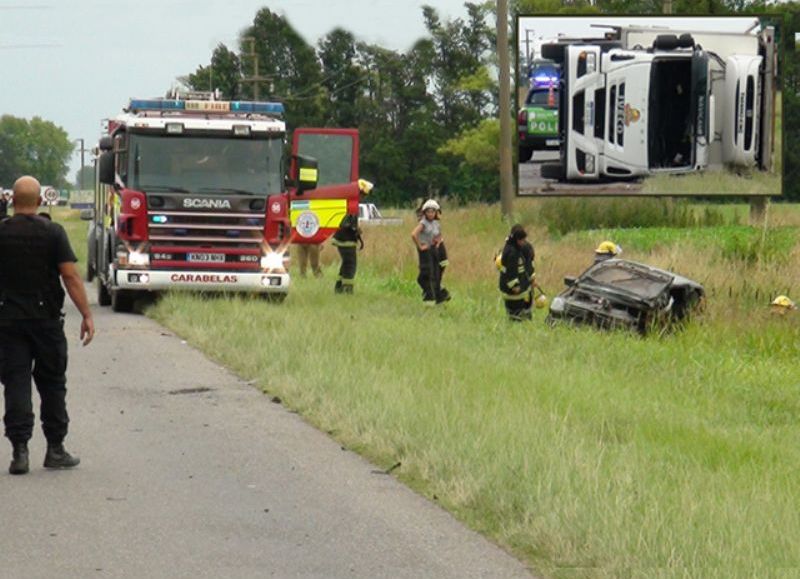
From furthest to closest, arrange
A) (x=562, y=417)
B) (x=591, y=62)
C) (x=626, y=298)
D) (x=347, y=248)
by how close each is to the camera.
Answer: (x=591, y=62), (x=347, y=248), (x=626, y=298), (x=562, y=417)

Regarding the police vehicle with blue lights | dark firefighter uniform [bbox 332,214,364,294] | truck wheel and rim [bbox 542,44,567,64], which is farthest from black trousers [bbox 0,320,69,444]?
truck wheel and rim [bbox 542,44,567,64]

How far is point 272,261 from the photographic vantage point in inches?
954

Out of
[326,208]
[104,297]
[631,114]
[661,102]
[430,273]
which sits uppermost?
[661,102]

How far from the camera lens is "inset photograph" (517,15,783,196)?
3953 cm

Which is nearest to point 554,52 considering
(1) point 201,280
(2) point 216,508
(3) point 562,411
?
(1) point 201,280

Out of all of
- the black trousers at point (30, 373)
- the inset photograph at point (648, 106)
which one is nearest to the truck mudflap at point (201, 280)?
the black trousers at point (30, 373)

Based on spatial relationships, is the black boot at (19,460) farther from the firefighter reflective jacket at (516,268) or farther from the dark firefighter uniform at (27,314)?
the firefighter reflective jacket at (516,268)

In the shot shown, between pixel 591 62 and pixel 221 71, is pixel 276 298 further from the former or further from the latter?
pixel 221 71

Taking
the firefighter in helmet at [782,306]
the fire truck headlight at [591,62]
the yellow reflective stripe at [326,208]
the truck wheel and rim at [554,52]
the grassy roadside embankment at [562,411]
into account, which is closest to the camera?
the grassy roadside embankment at [562,411]

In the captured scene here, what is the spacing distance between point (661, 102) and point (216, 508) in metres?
31.1

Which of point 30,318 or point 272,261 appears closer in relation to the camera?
point 30,318

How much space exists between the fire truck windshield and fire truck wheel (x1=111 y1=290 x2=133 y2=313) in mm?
1616

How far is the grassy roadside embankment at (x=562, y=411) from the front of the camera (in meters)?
8.42

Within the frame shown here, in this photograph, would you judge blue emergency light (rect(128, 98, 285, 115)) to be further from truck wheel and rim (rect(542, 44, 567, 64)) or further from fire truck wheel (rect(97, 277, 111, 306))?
truck wheel and rim (rect(542, 44, 567, 64))
